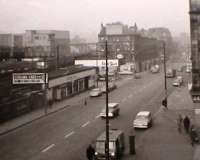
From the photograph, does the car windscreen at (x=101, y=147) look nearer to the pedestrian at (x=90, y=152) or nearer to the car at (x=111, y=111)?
the pedestrian at (x=90, y=152)

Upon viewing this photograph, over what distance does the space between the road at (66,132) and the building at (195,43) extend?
6477 mm

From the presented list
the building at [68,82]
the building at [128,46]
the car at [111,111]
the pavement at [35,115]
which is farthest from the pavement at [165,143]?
the building at [128,46]

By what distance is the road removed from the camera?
2842 cm

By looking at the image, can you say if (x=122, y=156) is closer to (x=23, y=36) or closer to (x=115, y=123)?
(x=115, y=123)

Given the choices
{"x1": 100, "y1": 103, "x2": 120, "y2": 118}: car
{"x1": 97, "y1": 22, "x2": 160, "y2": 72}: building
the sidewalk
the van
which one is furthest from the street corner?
{"x1": 97, "y1": 22, "x2": 160, "y2": 72}: building

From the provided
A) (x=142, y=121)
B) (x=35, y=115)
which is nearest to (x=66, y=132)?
(x=142, y=121)

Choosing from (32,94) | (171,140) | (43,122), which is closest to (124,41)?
(32,94)

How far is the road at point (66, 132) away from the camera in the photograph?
28417mm

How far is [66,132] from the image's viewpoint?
116 feet

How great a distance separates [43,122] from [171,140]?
1539 cm

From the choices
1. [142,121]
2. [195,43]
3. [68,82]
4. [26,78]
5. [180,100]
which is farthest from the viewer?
[68,82]

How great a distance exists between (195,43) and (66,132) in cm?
1466

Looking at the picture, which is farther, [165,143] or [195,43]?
[165,143]

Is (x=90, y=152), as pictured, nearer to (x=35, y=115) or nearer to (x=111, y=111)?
(x=111, y=111)
